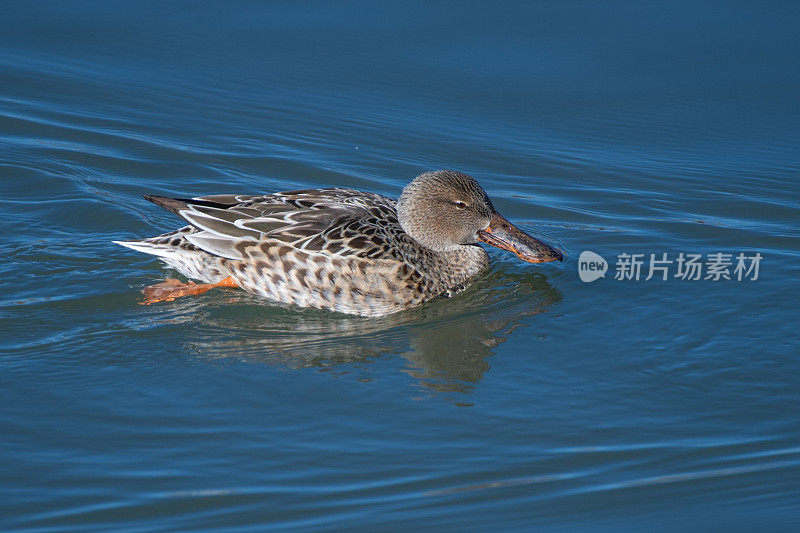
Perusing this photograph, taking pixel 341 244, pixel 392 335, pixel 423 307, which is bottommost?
pixel 392 335

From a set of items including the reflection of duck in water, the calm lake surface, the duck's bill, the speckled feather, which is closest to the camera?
the calm lake surface

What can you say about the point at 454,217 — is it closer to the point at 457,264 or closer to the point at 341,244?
the point at 457,264

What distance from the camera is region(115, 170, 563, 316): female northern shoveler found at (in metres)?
7.40

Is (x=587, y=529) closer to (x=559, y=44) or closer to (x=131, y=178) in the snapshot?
(x=131, y=178)

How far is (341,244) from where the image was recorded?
738 centimetres

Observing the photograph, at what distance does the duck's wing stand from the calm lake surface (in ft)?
1.48

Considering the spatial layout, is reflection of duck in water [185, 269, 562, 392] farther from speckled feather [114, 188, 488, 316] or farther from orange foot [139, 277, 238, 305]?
orange foot [139, 277, 238, 305]

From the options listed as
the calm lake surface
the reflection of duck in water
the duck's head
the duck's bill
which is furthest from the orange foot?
the duck's bill

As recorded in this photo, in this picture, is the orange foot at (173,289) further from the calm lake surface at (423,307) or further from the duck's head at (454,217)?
the duck's head at (454,217)

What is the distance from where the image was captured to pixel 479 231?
26.0 ft

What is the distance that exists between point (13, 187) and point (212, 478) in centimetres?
487

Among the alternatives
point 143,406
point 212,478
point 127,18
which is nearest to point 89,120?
point 127,18

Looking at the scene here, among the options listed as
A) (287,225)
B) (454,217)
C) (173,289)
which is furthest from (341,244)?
(173,289)

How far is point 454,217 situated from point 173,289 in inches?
89.5
